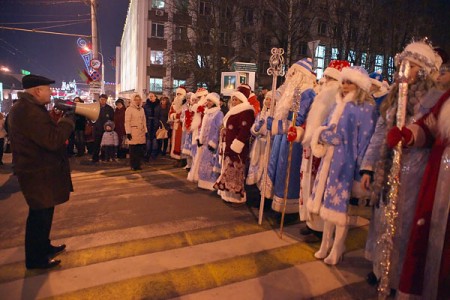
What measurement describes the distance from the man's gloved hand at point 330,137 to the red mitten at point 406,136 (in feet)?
3.37

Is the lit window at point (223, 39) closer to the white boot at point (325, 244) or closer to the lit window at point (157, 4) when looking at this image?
the lit window at point (157, 4)

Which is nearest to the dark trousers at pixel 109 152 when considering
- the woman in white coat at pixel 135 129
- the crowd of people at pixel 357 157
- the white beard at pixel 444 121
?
the woman in white coat at pixel 135 129

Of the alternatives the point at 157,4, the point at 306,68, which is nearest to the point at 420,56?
the point at 306,68

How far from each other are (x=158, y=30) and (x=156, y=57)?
8.38ft

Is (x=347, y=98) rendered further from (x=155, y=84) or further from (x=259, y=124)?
(x=155, y=84)

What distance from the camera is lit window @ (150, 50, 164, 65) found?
35.4 metres

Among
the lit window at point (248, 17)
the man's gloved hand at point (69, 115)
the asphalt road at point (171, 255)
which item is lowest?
the asphalt road at point (171, 255)

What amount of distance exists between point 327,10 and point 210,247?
19.9 meters

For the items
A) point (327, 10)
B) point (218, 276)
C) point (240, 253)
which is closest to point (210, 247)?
point (240, 253)

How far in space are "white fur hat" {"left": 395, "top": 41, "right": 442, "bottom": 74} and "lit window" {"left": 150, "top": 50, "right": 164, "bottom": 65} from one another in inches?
1334

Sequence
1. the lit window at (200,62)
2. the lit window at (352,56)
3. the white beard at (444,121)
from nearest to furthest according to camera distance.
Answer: the white beard at (444,121)
the lit window at (352,56)
the lit window at (200,62)

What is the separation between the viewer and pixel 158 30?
35062 millimetres

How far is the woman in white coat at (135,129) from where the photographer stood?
9352 millimetres

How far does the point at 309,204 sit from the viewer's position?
4.13 m
